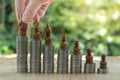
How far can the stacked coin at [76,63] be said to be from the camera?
203 cm

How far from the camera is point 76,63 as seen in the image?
204cm

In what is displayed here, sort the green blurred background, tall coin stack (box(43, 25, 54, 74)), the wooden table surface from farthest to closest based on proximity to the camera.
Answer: the green blurred background
tall coin stack (box(43, 25, 54, 74))
the wooden table surface

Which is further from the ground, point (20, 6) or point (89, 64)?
point (20, 6)

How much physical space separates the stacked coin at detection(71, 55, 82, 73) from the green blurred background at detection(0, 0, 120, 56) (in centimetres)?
295

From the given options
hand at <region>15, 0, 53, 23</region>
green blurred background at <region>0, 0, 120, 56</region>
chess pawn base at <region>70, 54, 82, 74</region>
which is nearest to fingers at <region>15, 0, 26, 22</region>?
hand at <region>15, 0, 53, 23</region>

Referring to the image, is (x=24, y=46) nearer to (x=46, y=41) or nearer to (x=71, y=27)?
(x=46, y=41)

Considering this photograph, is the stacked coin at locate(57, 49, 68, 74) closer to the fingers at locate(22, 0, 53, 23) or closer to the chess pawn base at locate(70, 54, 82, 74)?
the chess pawn base at locate(70, 54, 82, 74)

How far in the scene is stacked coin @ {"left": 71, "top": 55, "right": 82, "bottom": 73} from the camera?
2.03 m

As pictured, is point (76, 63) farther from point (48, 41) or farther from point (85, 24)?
point (85, 24)

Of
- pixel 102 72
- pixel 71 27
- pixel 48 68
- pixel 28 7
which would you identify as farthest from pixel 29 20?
pixel 71 27

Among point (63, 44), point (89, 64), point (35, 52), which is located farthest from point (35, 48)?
point (89, 64)

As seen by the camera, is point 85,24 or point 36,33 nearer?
point 36,33

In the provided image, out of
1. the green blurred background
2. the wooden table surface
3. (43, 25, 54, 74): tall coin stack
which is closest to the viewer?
the wooden table surface

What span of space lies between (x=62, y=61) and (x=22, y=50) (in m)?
0.20
